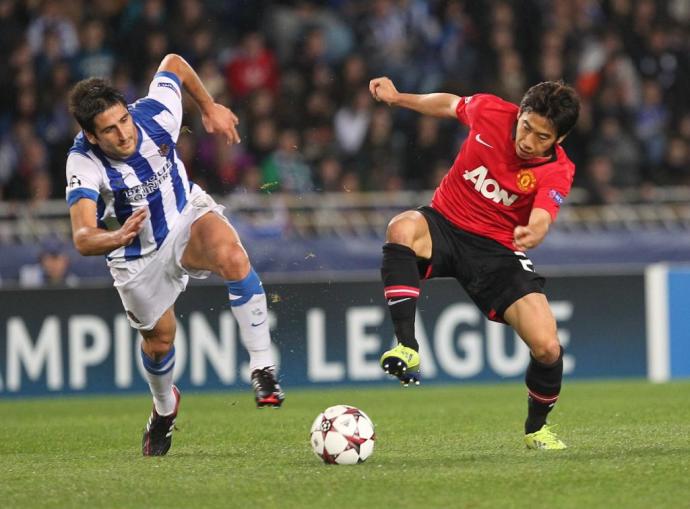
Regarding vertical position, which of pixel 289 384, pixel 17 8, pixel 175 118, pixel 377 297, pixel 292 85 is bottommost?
pixel 289 384

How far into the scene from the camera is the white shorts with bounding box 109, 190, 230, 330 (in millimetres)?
7625

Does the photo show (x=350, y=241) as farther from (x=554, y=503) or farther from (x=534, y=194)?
(x=554, y=503)

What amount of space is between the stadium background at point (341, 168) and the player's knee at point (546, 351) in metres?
5.91

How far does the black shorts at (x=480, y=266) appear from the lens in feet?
24.0

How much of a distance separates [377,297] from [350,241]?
867 millimetres

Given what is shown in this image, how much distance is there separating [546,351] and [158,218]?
2169 mm

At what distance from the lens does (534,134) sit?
7043 millimetres

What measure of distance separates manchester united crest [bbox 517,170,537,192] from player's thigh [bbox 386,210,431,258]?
530 mm

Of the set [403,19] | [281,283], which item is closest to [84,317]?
[281,283]

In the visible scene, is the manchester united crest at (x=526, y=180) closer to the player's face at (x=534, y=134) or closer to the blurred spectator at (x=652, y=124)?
the player's face at (x=534, y=134)

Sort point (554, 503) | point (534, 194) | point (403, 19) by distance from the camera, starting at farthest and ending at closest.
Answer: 1. point (403, 19)
2. point (534, 194)
3. point (554, 503)

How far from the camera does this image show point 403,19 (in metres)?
16.1

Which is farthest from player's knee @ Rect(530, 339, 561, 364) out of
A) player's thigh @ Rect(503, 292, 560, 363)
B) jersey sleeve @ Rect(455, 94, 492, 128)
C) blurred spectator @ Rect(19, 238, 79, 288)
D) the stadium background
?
blurred spectator @ Rect(19, 238, 79, 288)

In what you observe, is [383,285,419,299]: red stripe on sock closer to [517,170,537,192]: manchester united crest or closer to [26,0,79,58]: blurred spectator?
[517,170,537,192]: manchester united crest
